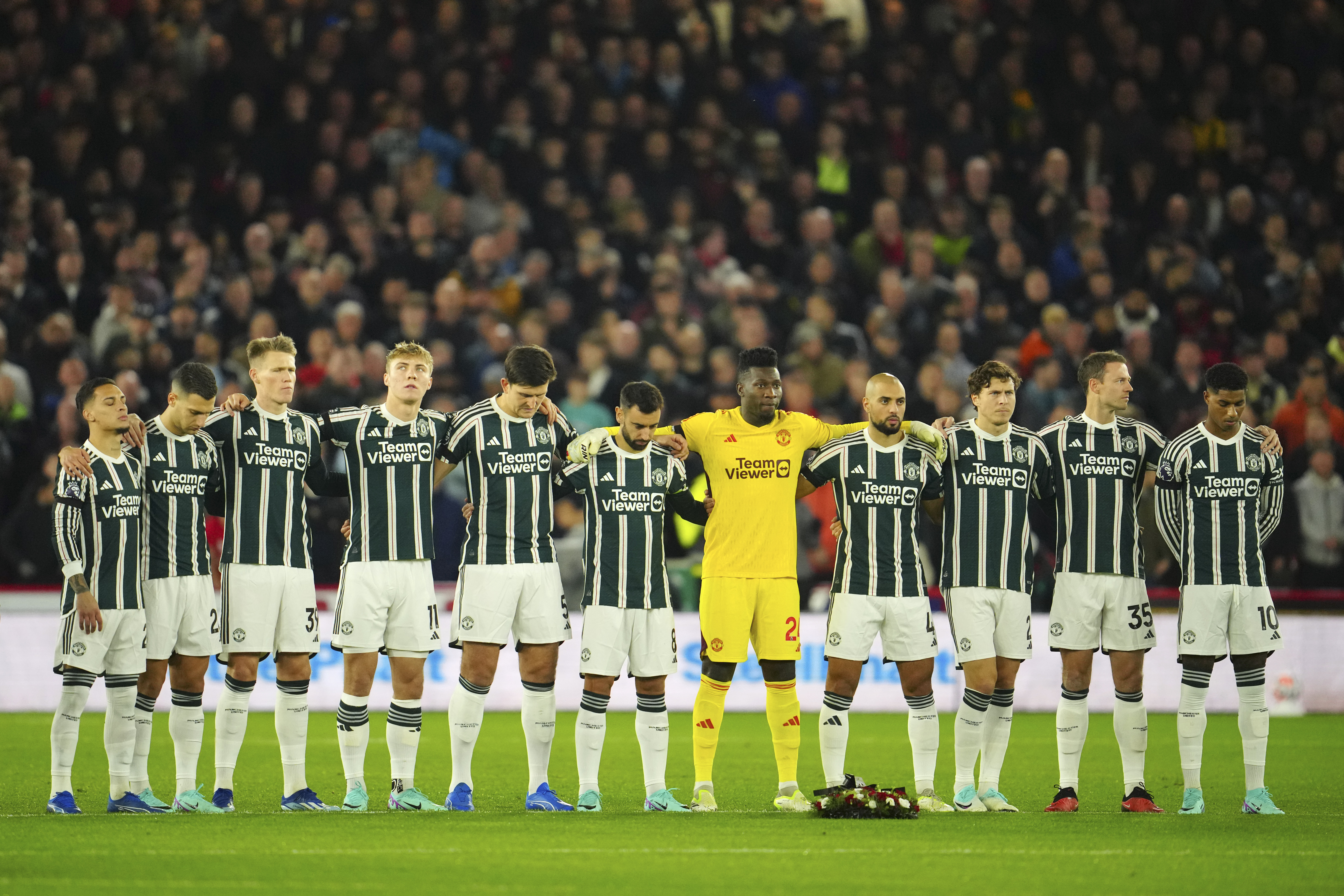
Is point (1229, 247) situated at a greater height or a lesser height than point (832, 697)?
greater

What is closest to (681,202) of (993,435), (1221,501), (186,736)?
(993,435)

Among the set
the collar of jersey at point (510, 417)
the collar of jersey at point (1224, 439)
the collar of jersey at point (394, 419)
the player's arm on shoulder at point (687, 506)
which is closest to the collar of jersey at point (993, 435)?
the collar of jersey at point (1224, 439)

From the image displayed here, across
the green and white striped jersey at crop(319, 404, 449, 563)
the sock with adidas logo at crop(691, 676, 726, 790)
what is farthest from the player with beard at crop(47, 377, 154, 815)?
the sock with adidas logo at crop(691, 676, 726, 790)

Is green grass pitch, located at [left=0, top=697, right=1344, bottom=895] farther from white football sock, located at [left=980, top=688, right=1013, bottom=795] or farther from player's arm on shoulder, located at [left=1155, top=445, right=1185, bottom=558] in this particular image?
player's arm on shoulder, located at [left=1155, top=445, right=1185, bottom=558]

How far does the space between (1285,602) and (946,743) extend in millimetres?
4304

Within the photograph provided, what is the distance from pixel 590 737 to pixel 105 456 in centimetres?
308

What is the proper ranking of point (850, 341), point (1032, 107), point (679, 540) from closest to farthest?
point (679, 540), point (850, 341), point (1032, 107)

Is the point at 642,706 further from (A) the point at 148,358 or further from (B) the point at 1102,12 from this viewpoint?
(B) the point at 1102,12

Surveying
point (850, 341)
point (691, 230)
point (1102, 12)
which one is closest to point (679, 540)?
point (850, 341)

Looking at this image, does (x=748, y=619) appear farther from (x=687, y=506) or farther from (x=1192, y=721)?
(x=1192, y=721)

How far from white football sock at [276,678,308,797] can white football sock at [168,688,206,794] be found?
45 cm

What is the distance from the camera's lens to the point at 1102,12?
21.7 m

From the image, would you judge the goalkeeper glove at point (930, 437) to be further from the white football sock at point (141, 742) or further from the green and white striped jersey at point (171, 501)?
the white football sock at point (141, 742)

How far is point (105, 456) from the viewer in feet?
31.1
